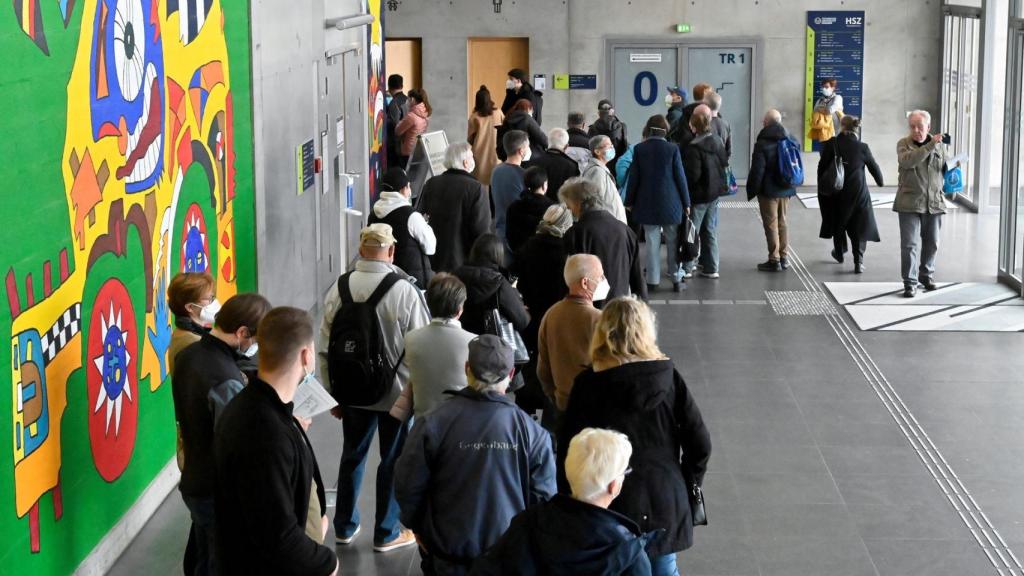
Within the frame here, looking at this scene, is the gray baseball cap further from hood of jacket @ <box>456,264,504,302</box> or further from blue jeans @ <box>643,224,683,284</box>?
blue jeans @ <box>643,224,683,284</box>

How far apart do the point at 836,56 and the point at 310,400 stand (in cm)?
1770

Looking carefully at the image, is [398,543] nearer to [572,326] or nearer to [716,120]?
[572,326]

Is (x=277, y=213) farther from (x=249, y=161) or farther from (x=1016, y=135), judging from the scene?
(x=1016, y=135)

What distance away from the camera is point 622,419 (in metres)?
5.32

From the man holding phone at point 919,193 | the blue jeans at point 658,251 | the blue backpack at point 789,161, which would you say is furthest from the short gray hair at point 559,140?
the man holding phone at point 919,193

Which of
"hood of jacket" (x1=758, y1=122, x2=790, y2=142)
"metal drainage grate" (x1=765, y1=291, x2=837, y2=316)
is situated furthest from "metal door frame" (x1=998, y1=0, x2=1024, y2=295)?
"hood of jacket" (x1=758, y1=122, x2=790, y2=142)

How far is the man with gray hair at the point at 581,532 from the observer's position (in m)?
4.19

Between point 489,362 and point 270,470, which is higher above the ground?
point 489,362

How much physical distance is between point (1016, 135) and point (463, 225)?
6.28 m

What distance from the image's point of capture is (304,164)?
38.0 ft

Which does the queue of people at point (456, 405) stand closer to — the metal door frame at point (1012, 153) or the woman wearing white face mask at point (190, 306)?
the woman wearing white face mask at point (190, 306)

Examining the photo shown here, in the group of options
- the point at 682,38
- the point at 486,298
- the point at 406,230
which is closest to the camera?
the point at 486,298

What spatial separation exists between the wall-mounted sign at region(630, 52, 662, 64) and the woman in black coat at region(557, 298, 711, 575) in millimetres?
16737

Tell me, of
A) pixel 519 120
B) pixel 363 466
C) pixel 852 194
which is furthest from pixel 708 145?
pixel 363 466
